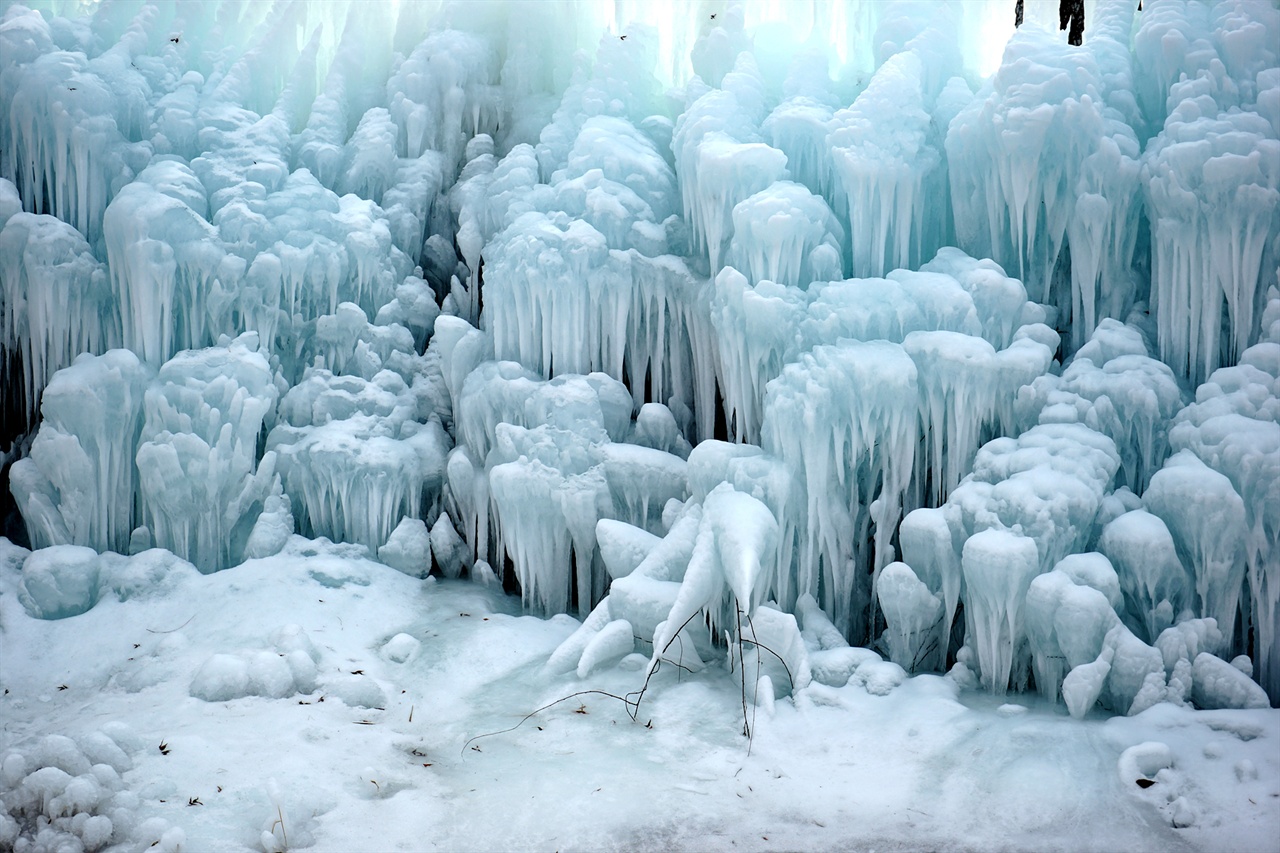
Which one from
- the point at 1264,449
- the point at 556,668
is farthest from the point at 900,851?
the point at 1264,449

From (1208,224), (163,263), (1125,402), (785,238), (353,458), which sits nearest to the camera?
(1125,402)

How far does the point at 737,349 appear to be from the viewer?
6.93 meters

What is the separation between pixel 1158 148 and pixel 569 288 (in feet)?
14.2

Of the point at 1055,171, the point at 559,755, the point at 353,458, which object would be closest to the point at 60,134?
the point at 353,458

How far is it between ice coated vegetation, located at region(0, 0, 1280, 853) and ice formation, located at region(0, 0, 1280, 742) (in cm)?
4

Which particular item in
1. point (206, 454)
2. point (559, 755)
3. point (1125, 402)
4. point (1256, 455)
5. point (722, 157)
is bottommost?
point (559, 755)

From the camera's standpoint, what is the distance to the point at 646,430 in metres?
7.68

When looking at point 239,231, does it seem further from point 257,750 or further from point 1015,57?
point 1015,57

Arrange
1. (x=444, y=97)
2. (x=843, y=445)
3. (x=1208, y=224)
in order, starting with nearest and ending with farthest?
(x=1208, y=224) → (x=843, y=445) → (x=444, y=97)

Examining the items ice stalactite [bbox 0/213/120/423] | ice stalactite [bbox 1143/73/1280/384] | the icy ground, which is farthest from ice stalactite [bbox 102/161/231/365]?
ice stalactite [bbox 1143/73/1280/384]

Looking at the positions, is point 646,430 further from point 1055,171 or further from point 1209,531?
point 1209,531

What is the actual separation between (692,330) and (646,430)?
928mm

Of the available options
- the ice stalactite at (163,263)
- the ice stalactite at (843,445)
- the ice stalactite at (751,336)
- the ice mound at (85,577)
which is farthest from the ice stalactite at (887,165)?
the ice mound at (85,577)

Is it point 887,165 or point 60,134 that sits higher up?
point 60,134
